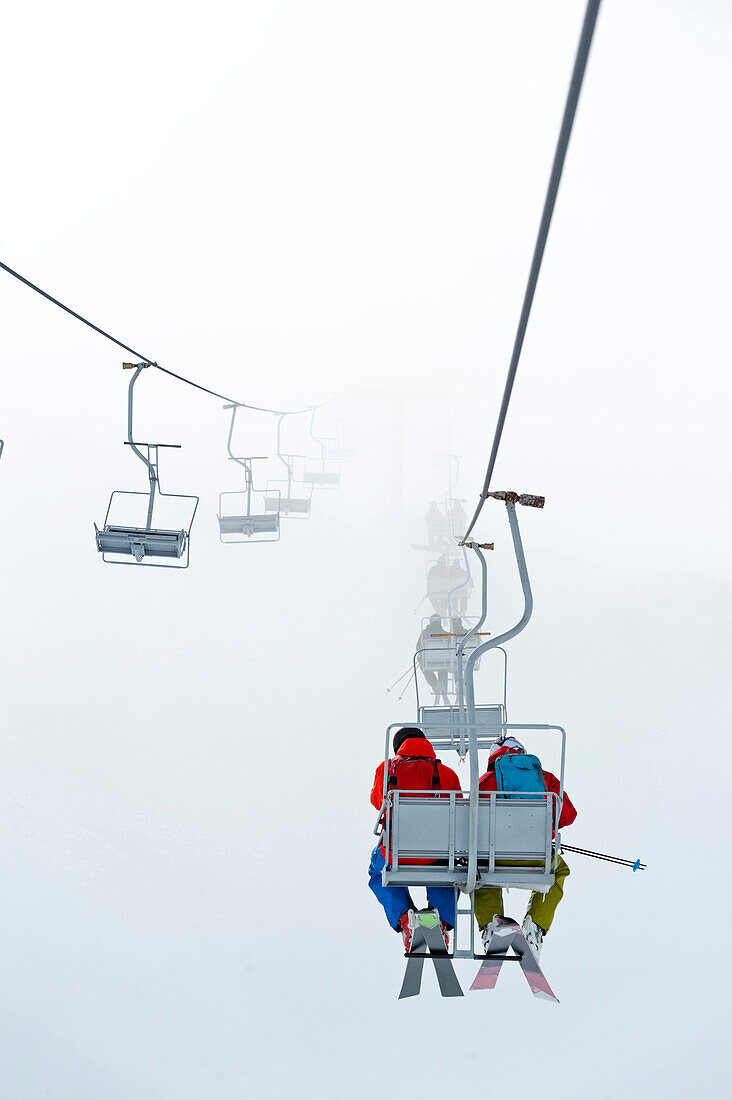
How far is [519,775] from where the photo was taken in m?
5.57

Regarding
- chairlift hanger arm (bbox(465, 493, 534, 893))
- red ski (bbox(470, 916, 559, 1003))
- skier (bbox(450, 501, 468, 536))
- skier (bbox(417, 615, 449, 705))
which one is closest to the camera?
chairlift hanger arm (bbox(465, 493, 534, 893))

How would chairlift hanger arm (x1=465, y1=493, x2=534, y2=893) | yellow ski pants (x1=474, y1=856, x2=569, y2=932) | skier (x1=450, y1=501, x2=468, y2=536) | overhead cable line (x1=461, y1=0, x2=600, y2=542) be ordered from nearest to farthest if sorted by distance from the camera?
overhead cable line (x1=461, y1=0, x2=600, y2=542), chairlift hanger arm (x1=465, y1=493, x2=534, y2=893), yellow ski pants (x1=474, y1=856, x2=569, y2=932), skier (x1=450, y1=501, x2=468, y2=536)

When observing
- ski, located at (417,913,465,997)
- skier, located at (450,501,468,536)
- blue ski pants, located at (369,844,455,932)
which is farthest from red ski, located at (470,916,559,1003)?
skier, located at (450,501,468,536)

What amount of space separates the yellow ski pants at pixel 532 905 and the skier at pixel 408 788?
17cm

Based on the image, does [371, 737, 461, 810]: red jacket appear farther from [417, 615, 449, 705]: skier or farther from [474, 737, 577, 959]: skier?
[417, 615, 449, 705]: skier

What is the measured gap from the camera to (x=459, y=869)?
5324 mm

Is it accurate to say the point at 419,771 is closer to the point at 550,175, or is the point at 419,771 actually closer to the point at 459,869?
the point at 459,869

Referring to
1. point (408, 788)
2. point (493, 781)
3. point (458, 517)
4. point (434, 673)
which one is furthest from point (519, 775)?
point (458, 517)

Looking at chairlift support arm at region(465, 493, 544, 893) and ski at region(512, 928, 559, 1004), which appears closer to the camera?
chairlift support arm at region(465, 493, 544, 893)

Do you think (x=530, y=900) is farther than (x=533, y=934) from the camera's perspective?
Yes

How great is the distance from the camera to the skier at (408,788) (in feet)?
18.6

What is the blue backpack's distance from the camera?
5.55 metres

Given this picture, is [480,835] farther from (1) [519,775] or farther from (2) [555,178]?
(2) [555,178]

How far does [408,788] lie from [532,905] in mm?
1090
